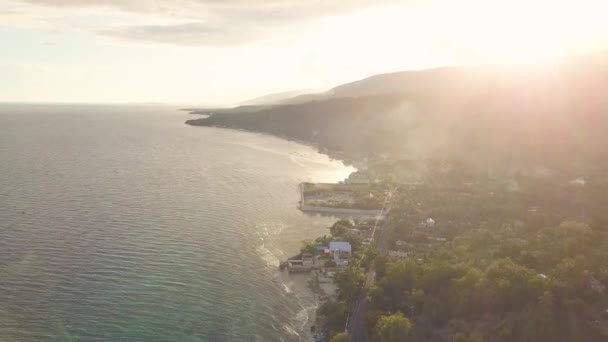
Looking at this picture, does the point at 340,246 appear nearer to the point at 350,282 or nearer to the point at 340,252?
the point at 340,252

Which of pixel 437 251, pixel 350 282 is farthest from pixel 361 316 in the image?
pixel 437 251

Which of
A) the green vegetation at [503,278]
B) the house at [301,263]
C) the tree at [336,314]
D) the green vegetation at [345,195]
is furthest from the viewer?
the green vegetation at [345,195]

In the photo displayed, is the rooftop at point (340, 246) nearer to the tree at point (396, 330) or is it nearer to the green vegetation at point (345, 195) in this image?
the tree at point (396, 330)

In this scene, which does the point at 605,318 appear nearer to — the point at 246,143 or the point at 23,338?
the point at 23,338

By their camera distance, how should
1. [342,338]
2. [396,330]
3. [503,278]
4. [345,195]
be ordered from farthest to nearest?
[345,195] → [503,278] → [342,338] → [396,330]

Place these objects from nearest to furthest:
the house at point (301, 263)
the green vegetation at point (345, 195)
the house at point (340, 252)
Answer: the house at point (301, 263) < the house at point (340, 252) < the green vegetation at point (345, 195)

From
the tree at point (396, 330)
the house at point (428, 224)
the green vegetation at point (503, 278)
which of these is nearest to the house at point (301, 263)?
the green vegetation at point (503, 278)

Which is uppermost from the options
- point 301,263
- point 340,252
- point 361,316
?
point 340,252
